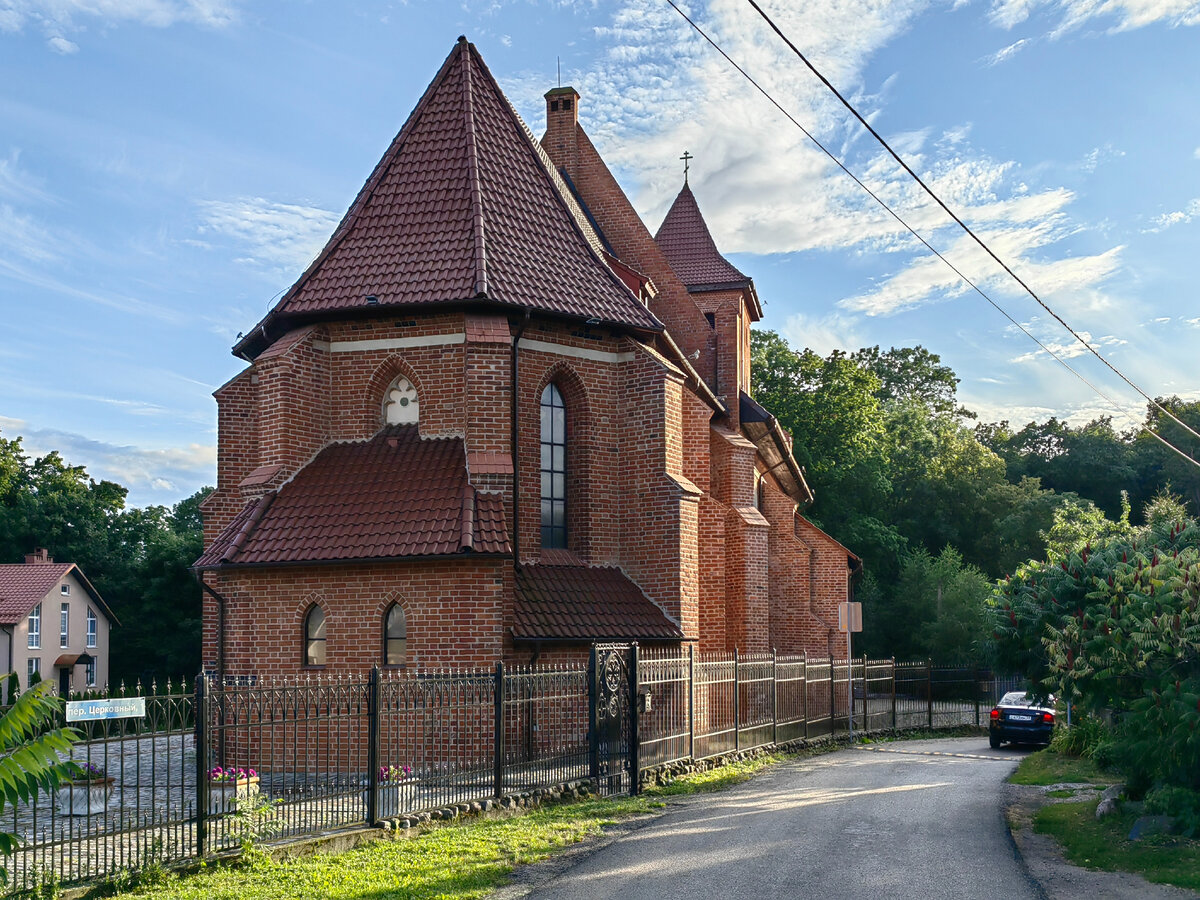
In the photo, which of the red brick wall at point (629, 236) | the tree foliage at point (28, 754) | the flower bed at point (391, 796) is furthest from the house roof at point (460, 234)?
the tree foliage at point (28, 754)

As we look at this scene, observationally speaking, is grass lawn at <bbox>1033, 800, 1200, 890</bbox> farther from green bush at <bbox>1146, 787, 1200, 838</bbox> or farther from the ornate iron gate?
the ornate iron gate

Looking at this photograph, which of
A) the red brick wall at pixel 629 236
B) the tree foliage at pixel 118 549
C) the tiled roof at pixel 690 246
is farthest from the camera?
the tree foliage at pixel 118 549

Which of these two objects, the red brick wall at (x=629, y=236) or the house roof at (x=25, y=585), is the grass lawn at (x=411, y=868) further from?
the house roof at (x=25, y=585)

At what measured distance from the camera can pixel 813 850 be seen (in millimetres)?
10367

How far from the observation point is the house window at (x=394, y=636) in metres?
16.5

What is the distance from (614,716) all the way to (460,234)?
8478 millimetres

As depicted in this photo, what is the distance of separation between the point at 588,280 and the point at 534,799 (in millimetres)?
9597

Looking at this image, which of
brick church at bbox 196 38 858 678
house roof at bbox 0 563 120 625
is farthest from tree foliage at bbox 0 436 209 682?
brick church at bbox 196 38 858 678

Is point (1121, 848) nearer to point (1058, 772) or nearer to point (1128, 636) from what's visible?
point (1128, 636)

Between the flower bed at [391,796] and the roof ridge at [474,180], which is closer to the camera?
the flower bed at [391,796]

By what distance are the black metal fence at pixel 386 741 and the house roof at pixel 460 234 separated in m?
5.91

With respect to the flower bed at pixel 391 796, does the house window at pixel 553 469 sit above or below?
above

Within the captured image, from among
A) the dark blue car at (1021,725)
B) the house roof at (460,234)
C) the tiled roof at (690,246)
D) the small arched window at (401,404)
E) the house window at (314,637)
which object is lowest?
the dark blue car at (1021,725)

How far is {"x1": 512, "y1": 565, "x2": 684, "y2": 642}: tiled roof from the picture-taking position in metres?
16.6
